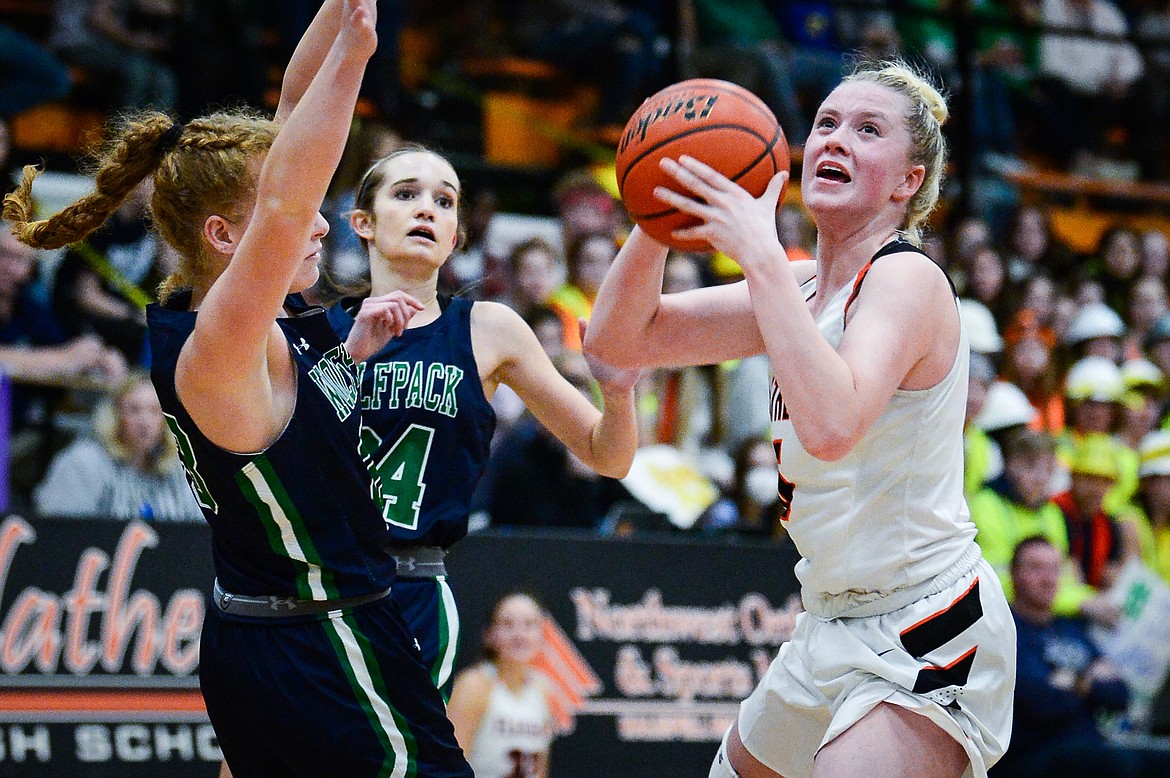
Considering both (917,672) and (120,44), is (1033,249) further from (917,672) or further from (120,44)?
(917,672)

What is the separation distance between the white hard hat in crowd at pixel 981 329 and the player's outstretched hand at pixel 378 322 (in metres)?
6.08

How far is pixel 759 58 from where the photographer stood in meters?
9.96

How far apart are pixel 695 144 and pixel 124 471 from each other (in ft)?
13.1

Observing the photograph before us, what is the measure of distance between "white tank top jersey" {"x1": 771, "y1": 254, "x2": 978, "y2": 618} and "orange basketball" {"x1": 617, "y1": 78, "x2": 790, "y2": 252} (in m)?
0.34

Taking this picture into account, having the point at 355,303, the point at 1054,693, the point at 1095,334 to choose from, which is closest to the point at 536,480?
the point at 355,303

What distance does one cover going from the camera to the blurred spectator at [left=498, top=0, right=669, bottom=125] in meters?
9.85

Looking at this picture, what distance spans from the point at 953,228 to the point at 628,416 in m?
7.25

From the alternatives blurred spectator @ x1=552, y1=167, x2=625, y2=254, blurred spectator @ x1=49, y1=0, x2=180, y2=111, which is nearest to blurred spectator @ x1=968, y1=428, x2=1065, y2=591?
blurred spectator @ x1=552, y1=167, x2=625, y2=254

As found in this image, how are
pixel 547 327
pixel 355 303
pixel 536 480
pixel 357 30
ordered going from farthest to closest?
pixel 547 327
pixel 536 480
pixel 355 303
pixel 357 30

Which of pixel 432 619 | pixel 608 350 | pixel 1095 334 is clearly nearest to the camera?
pixel 608 350

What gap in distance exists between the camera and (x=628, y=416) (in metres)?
3.95

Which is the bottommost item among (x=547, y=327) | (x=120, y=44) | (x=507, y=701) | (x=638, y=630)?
(x=507, y=701)

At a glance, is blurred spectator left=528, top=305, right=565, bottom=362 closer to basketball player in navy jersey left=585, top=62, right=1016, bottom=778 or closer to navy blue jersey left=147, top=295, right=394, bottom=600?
basketball player in navy jersey left=585, top=62, right=1016, bottom=778

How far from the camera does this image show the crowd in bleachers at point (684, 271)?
6824mm
